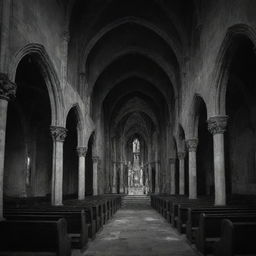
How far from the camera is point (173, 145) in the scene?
114 ft

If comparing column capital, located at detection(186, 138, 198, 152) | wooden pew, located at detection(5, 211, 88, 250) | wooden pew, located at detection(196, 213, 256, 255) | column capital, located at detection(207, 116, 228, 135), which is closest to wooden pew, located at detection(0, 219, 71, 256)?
wooden pew, located at detection(5, 211, 88, 250)

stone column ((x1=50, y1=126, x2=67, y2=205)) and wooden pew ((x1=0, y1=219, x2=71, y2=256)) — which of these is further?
stone column ((x1=50, y1=126, x2=67, y2=205))

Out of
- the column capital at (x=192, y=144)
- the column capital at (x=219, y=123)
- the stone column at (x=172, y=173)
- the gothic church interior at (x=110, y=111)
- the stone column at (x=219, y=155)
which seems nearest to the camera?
the gothic church interior at (x=110, y=111)

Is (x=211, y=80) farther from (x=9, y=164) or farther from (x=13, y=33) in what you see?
(x=9, y=164)

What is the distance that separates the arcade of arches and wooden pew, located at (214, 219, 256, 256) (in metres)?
6.67

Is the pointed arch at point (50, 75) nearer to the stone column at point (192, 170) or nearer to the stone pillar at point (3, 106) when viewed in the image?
the stone pillar at point (3, 106)

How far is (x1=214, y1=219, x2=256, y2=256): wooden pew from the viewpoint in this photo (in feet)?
18.8

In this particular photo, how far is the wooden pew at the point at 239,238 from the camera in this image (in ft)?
18.8

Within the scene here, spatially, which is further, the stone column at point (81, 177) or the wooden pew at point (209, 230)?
the stone column at point (81, 177)

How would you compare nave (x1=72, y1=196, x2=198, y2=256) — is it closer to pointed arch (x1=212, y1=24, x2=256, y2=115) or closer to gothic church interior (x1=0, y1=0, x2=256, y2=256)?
gothic church interior (x1=0, y1=0, x2=256, y2=256)

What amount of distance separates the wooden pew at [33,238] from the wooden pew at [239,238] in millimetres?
3156

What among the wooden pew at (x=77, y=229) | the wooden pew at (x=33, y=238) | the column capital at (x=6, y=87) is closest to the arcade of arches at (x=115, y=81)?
the column capital at (x=6, y=87)

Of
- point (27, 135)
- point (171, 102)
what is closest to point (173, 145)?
point (171, 102)

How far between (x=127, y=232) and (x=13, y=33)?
8.89 metres
